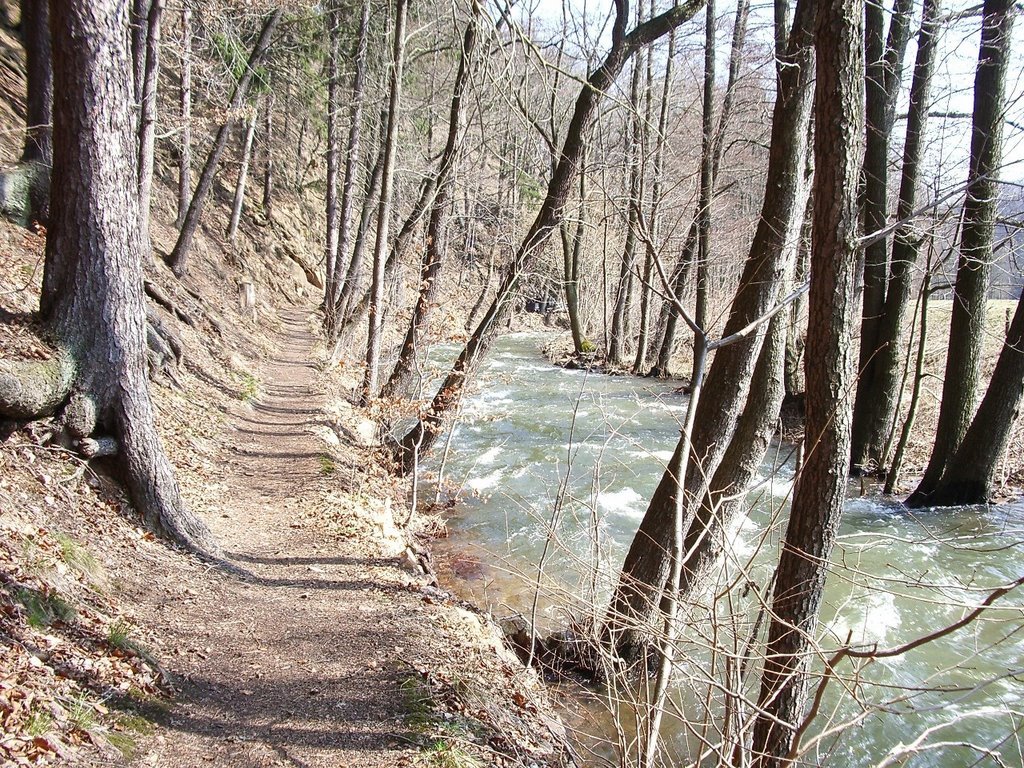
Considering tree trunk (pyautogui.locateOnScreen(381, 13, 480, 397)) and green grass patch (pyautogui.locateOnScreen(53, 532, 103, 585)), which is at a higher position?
tree trunk (pyautogui.locateOnScreen(381, 13, 480, 397))

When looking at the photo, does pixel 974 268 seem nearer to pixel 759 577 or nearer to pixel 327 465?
pixel 759 577

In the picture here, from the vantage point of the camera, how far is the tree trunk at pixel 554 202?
21.9 feet

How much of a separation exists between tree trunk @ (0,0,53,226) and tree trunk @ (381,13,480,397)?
527cm

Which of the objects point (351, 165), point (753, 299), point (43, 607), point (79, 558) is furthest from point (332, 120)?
point (43, 607)

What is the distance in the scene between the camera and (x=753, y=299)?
5.09m

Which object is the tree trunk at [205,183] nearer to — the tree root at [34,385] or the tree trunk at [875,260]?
the tree root at [34,385]

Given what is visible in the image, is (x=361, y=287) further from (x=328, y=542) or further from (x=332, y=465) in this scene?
(x=328, y=542)

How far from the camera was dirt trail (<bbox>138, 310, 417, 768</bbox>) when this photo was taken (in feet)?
11.0

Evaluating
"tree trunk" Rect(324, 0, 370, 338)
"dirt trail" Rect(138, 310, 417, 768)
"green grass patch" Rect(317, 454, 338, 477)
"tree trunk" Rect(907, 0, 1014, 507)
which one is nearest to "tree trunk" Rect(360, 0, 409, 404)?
"green grass patch" Rect(317, 454, 338, 477)

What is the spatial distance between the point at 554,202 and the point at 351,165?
27.2ft

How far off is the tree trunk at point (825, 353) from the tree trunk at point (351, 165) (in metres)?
11.5

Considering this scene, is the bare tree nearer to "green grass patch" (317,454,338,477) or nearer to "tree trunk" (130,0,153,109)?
"green grass patch" (317,454,338,477)

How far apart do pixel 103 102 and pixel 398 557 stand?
4659 mm

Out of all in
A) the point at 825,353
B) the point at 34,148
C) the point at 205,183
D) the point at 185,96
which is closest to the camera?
the point at 825,353
